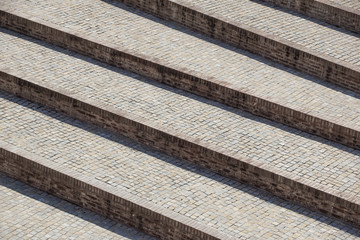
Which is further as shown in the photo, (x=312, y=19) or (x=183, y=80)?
(x=312, y=19)

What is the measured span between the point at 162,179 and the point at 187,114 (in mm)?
1812

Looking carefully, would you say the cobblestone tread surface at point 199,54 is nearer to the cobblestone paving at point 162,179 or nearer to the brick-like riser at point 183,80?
the brick-like riser at point 183,80

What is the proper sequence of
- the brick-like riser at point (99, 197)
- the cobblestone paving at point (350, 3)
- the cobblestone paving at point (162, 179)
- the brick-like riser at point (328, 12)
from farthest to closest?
the cobblestone paving at point (350, 3) → the brick-like riser at point (328, 12) → the cobblestone paving at point (162, 179) → the brick-like riser at point (99, 197)

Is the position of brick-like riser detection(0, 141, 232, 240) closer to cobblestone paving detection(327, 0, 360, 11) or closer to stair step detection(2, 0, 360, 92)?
stair step detection(2, 0, 360, 92)

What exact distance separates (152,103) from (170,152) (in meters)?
1.31

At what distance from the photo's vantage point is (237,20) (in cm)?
1748

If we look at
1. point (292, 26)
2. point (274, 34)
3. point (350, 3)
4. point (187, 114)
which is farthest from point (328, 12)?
point (187, 114)

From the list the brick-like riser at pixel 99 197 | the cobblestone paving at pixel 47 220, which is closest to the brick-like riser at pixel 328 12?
the brick-like riser at pixel 99 197

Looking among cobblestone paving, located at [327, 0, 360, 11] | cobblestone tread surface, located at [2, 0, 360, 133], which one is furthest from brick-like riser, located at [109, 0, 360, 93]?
cobblestone paving, located at [327, 0, 360, 11]

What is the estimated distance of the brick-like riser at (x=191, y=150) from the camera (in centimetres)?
1327

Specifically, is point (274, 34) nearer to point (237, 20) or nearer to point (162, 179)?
point (237, 20)

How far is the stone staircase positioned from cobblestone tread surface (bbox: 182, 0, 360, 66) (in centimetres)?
5

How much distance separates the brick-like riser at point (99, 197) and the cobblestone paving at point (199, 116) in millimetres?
1912

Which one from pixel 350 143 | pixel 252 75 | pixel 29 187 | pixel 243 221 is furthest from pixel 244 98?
pixel 29 187
